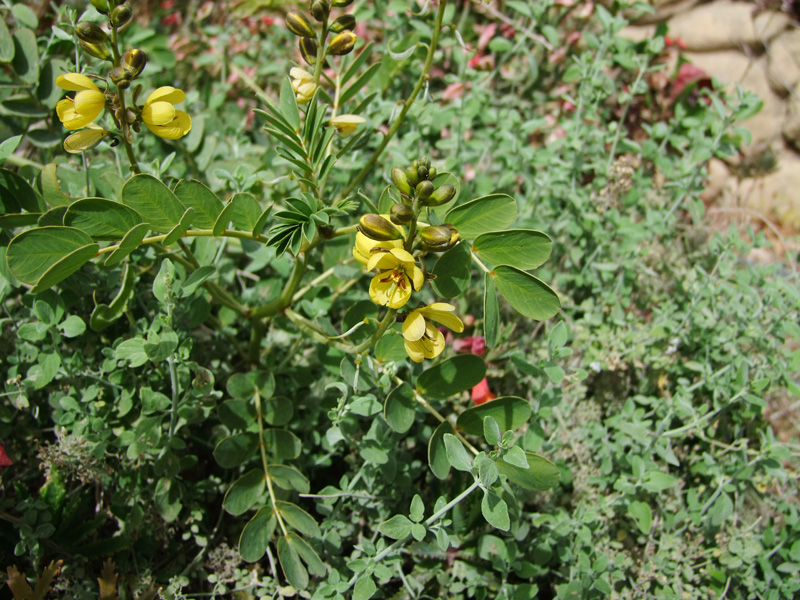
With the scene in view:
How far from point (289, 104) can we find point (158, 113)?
32 cm

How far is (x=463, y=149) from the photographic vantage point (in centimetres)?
270

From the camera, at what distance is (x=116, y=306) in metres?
1.71

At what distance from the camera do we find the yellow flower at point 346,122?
161cm

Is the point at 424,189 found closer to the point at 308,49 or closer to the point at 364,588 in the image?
the point at 308,49

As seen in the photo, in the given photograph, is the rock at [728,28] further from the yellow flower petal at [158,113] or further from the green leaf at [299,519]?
the green leaf at [299,519]

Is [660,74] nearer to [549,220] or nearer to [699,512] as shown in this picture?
[549,220]

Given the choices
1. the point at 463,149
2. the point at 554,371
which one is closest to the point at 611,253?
the point at 463,149

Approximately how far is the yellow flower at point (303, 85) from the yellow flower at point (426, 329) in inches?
26.9

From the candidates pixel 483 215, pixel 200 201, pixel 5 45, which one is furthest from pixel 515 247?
pixel 5 45

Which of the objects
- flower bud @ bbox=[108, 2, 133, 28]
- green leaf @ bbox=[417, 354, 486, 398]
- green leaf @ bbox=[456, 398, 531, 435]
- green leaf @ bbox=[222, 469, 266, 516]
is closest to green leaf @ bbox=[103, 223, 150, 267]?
flower bud @ bbox=[108, 2, 133, 28]

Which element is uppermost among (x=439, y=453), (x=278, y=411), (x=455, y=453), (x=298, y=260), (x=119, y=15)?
(x=119, y=15)

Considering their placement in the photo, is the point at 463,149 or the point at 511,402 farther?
the point at 463,149

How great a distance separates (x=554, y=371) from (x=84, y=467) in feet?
4.59

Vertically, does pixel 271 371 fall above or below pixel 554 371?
below
